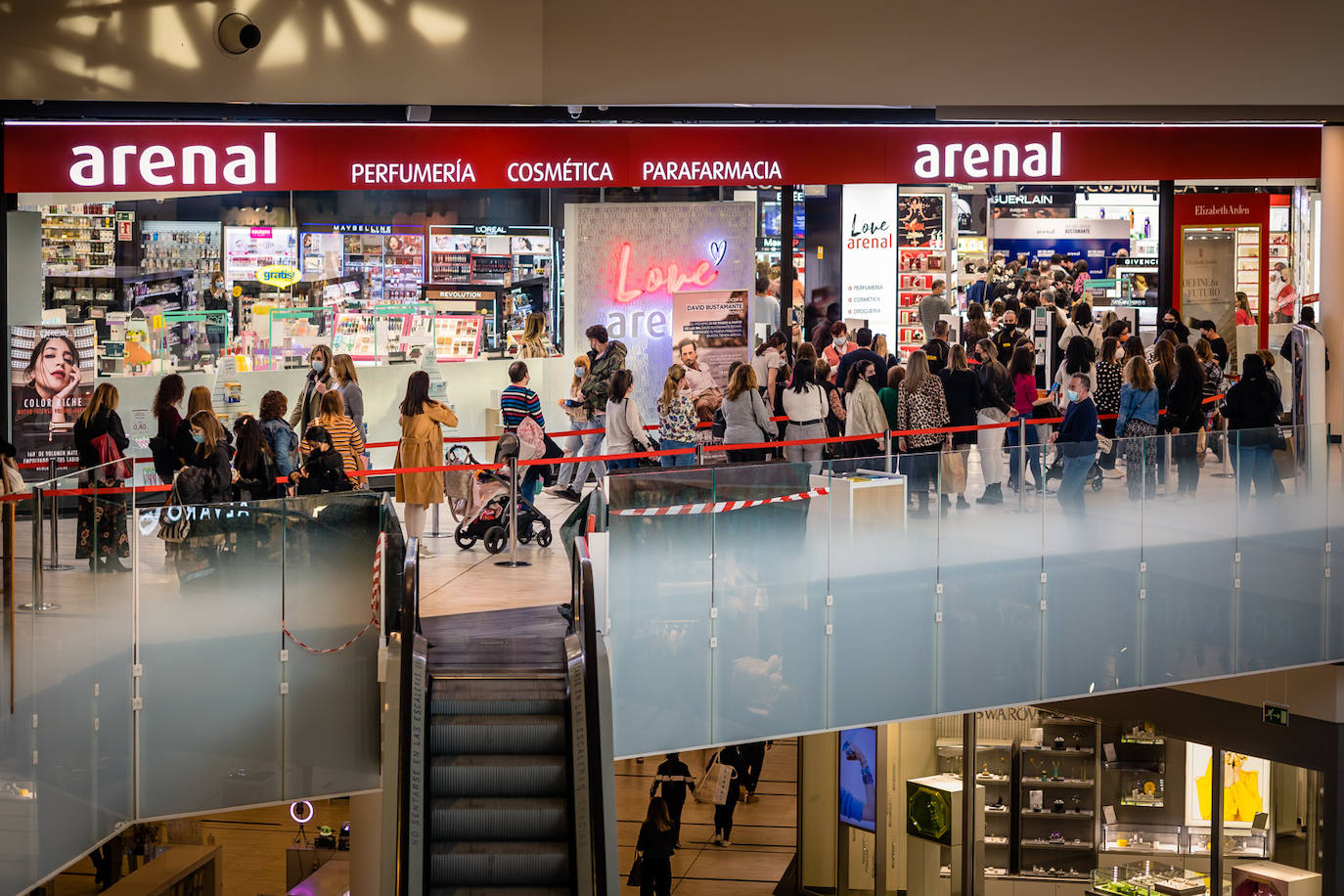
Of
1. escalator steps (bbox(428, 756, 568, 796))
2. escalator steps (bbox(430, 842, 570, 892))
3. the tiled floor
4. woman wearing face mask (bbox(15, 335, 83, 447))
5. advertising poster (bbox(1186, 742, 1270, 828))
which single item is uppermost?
woman wearing face mask (bbox(15, 335, 83, 447))

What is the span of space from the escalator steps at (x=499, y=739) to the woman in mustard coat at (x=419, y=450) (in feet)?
11.0

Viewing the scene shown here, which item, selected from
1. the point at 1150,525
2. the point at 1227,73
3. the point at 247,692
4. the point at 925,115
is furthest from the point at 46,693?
the point at 1227,73

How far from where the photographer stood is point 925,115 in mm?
13133

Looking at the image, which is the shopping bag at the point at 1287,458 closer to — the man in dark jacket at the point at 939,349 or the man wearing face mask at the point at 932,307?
the man in dark jacket at the point at 939,349

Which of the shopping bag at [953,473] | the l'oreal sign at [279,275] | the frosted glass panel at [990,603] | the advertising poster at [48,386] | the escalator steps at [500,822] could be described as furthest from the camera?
the l'oreal sign at [279,275]

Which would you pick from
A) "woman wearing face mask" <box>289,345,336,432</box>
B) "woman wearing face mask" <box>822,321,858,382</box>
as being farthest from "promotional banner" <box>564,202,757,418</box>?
"woman wearing face mask" <box>289,345,336,432</box>

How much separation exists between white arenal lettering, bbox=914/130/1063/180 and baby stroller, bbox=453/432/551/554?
14.5 feet

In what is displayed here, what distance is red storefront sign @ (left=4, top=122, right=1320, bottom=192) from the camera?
11867 mm

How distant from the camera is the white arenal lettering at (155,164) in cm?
1184

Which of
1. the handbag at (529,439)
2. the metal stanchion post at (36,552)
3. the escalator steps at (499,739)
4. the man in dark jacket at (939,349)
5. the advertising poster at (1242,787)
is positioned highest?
the man in dark jacket at (939,349)

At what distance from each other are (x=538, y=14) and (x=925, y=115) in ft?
11.9

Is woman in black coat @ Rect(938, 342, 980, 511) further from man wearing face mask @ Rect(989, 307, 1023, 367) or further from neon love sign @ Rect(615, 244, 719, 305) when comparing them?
neon love sign @ Rect(615, 244, 719, 305)

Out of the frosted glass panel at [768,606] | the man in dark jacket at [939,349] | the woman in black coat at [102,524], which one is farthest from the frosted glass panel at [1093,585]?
the woman in black coat at [102,524]

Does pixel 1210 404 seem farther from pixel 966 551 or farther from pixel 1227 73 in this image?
pixel 966 551
